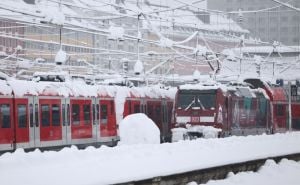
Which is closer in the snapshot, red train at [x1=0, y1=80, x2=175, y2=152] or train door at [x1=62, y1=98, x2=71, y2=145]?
red train at [x1=0, y1=80, x2=175, y2=152]

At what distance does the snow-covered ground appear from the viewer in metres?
14.6

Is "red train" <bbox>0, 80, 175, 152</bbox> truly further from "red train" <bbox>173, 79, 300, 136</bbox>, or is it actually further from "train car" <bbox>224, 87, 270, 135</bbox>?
"train car" <bbox>224, 87, 270, 135</bbox>

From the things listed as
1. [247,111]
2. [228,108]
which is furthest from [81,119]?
[247,111]

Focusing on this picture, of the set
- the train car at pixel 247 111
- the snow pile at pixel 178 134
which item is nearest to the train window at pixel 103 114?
the snow pile at pixel 178 134

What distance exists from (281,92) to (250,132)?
6.08 metres

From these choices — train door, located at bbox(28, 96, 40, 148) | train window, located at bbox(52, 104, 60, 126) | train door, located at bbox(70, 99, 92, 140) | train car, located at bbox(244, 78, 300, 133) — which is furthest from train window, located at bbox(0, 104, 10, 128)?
train car, located at bbox(244, 78, 300, 133)

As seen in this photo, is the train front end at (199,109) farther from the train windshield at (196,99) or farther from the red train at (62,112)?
the red train at (62,112)

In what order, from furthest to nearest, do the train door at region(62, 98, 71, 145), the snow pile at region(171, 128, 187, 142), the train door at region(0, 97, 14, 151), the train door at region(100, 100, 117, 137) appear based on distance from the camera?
the train door at region(100, 100, 117, 137) → the snow pile at region(171, 128, 187, 142) → the train door at region(62, 98, 71, 145) → the train door at region(0, 97, 14, 151)

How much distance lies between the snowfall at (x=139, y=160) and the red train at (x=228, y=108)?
4.61m

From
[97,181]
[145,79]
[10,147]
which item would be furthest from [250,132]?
[97,181]

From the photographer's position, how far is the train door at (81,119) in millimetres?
22953

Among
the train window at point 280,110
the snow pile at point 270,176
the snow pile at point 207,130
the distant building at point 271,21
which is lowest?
the snow pile at point 270,176

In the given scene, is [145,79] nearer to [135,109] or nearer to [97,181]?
[135,109]

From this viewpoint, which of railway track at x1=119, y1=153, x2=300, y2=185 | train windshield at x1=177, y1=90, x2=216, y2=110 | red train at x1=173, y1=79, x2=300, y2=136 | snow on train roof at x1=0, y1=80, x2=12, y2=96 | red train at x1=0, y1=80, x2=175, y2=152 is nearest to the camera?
railway track at x1=119, y1=153, x2=300, y2=185
